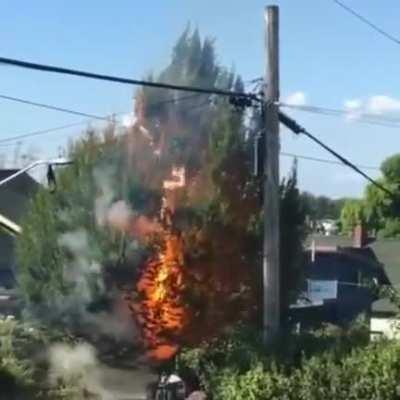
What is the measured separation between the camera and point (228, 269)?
1838 cm

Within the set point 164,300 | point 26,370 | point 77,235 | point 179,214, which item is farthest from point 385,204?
point 164,300

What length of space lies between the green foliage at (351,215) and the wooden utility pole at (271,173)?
193ft

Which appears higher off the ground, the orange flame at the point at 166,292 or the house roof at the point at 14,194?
the house roof at the point at 14,194

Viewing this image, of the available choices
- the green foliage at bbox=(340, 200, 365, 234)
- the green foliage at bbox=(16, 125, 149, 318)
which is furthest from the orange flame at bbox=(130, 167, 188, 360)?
the green foliage at bbox=(340, 200, 365, 234)

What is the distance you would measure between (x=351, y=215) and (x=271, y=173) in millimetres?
65953

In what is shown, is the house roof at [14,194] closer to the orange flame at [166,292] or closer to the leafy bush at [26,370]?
the leafy bush at [26,370]

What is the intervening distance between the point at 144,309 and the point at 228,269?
7.18 ft

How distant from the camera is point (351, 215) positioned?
80.8 m

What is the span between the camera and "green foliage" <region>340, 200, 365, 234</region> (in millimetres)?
76662

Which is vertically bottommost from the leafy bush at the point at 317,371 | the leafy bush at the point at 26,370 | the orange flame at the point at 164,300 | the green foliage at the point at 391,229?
the leafy bush at the point at 26,370

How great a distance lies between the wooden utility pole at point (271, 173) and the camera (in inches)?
613

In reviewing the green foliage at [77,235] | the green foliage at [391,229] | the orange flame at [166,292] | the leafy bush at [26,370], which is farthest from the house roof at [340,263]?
the orange flame at [166,292]

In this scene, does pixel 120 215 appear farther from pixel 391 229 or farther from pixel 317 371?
pixel 391 229

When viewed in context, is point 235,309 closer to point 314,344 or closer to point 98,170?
point 314,344
